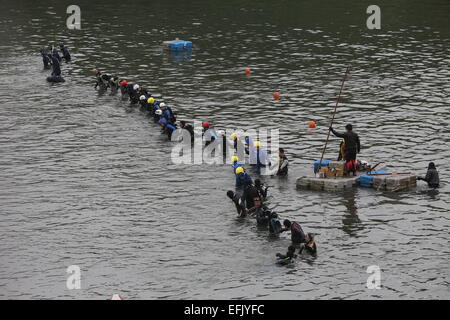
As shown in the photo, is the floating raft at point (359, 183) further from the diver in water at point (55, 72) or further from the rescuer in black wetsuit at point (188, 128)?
the diver in water at point (55, 72)

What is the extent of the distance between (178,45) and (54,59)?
12.1m

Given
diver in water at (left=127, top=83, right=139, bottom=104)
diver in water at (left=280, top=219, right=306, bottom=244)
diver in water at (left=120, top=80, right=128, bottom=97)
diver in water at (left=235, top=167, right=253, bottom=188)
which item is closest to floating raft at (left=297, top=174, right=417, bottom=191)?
diver in water at (left=235, top=167, right=253, bottom=188)

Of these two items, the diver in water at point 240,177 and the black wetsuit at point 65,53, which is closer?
the diver in water at point 240,177

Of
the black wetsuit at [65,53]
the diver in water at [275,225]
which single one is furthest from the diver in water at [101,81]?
the diver in water at [275,225]

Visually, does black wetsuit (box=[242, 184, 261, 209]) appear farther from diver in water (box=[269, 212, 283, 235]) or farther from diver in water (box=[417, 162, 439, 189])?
diver in water (box=[417, 162, 439, 189])

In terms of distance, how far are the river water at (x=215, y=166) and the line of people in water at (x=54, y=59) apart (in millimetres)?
807

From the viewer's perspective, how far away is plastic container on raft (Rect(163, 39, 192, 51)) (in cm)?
7094

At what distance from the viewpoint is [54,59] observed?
62.9 m

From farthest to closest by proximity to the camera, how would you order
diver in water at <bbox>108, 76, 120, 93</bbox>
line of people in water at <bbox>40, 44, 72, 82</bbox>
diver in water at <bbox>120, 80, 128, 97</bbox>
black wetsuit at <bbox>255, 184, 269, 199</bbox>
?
line of people in water at <bbox>40, 44, 72, 82</bbox> → diver in water at <bbox>108, 76, 120, 93</bbox> → diver in water at <bbox>120, 80, 128, 97</bbox> → black wetsuit at <bbox>255, 184, 269, 199</bbox>

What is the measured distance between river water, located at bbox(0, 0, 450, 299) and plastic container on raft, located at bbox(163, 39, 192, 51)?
846 mm

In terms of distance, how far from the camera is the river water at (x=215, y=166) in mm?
30438

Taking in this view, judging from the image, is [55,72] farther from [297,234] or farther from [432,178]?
[297,234]

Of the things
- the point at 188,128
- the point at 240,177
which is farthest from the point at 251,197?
the point at 188,128
